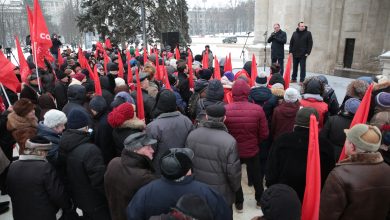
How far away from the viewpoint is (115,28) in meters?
24.3

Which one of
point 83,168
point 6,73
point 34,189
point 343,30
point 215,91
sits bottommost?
point 34,189

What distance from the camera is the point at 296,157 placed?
10.3 feet

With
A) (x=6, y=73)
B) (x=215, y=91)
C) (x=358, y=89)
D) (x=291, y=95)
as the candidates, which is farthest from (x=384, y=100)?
(x=6, y=73)

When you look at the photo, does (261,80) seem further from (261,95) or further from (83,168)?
(83,168)

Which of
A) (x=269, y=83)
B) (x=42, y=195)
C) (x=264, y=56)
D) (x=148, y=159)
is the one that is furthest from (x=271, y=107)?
(x=264, y=56)

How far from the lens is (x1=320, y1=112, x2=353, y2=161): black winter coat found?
384 centimetres

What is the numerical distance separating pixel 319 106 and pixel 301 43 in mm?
6176

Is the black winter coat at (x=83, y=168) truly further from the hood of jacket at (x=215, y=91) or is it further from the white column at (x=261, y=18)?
the white column at (x=261, y=18)

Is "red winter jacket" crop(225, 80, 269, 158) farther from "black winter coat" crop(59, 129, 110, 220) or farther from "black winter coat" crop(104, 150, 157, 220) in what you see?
"black winter coat" crop(59, 129, 110, 220)

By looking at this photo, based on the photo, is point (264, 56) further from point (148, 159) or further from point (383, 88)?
point (148, 159)

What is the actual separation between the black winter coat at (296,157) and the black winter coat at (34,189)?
7.35 ft

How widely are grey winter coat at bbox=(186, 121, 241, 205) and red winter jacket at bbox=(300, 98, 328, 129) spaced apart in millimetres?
1588

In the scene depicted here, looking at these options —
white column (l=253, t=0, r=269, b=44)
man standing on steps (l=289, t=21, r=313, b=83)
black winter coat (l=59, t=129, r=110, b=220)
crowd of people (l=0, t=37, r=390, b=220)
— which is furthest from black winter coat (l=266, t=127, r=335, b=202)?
white column (l=253, t=0, r=269, b=44)

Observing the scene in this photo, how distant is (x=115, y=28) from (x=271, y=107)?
71.6 feet
